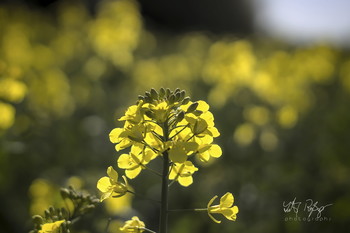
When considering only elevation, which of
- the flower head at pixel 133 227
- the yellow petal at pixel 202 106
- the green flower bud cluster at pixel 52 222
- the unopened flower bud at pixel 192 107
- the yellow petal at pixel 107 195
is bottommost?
the flower head at pixel 133 227

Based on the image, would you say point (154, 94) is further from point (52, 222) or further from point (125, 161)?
point (52, 222)

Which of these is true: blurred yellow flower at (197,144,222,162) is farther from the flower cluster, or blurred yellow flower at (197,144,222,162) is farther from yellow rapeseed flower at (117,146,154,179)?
yellow rapeseed flower at (117,146,154,179)

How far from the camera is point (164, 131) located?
69.6 inches

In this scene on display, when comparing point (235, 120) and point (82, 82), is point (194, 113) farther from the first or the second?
point (82, 82)

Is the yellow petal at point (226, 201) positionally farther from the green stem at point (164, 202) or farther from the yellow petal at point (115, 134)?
the yellow petal at point (115, 134)

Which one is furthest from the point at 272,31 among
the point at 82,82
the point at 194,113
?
the point at 194,113

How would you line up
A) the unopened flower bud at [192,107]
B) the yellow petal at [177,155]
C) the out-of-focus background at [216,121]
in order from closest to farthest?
1. the yellow petal at [177,155]
2. the unopened flower bud at [192,107]
3. the out-of-focus background at [216,121]

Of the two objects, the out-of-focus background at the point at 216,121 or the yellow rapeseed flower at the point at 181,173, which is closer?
the yellow rapeseed flower at the point at 181,173

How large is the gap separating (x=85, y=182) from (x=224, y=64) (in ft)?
9.01

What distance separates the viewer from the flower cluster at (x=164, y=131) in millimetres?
1722

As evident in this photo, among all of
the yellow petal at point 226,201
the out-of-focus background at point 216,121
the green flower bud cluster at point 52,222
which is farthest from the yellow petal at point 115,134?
the out-of-focus background at point 216,121

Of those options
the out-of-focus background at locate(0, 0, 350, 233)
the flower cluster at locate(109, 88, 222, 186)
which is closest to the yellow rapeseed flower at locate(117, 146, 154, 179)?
the flower cluster at locate(109, 88, 222, 186)

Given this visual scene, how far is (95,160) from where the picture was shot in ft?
16.8

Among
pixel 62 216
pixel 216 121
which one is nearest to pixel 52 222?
pixel 62 216
